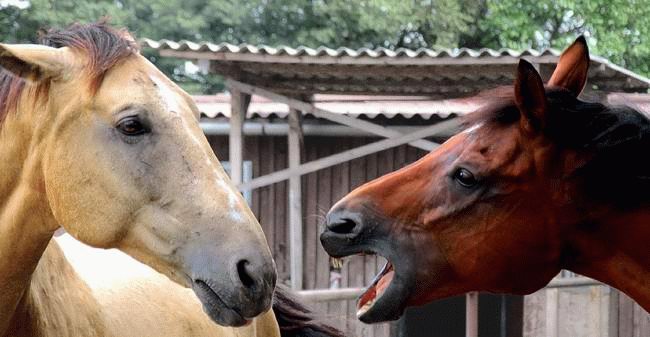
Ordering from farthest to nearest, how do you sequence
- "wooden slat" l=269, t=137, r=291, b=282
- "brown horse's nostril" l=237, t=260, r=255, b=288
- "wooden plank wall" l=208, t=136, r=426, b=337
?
"wooden slat" l=269, t=137, r=291, b=282 < "wooden plank wall" l=208, t=136, r=426, b=337 < "brown horse's nostril" l=237, t=260, r=255, b=288

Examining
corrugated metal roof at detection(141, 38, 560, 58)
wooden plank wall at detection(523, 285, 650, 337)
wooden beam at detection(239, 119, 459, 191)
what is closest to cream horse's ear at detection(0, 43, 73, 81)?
corrugated metal roof at detection(141, 38, 560, 58)

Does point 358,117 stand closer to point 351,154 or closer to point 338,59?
point 351,154

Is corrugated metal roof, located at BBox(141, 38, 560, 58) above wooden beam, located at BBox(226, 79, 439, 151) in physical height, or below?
above

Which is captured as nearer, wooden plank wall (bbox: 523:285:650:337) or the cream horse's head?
the cream horse's head

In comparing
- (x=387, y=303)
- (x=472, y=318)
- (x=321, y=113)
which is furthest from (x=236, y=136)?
(x=387, y=303)

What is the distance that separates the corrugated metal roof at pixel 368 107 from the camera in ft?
30.5

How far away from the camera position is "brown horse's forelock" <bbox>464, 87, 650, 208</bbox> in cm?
260

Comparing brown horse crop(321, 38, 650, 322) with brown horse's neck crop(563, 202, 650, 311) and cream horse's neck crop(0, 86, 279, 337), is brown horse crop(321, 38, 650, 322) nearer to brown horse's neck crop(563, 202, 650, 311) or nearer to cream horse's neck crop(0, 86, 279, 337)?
brown horse's neck crop(563, 202, 650, 311)

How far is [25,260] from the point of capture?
2.36 meters

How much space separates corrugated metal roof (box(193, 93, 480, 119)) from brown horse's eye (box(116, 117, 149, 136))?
674 centimetres

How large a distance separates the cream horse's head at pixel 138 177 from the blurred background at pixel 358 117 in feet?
3.33

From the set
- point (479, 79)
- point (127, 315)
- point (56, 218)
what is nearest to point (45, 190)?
point (56, 218)

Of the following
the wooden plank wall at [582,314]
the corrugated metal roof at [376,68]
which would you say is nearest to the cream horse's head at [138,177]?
the corrugated metal roof at [376,68]

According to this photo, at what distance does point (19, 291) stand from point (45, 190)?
26 cm
